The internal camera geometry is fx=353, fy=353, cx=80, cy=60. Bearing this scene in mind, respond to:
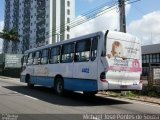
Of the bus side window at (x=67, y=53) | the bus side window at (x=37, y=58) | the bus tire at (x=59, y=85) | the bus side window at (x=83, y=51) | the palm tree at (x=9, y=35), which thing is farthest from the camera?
the palm tree at (x=9, y=35)

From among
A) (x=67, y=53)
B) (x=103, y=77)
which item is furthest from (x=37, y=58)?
(x=103, y=77)

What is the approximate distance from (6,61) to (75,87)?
47873 mm

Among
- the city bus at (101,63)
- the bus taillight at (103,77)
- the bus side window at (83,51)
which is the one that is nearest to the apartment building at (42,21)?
the city bus at (101,63)

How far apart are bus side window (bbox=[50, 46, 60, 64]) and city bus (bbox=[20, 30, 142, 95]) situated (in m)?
0.43

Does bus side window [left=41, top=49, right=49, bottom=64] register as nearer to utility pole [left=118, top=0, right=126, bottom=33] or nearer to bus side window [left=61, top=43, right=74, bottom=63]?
bus side window [left=61, top=43, right=74, bottom=63]

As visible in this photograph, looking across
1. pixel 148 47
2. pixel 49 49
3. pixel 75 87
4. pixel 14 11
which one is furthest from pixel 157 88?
pixel 14 11

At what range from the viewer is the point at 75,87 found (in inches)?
674

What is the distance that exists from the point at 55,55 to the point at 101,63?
5.23m

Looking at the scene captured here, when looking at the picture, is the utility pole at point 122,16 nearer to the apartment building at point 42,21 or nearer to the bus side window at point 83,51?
the bus side window at point 83,51

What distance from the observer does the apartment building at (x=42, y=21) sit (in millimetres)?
112562

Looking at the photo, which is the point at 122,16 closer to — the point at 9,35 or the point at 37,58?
the point at 37,58

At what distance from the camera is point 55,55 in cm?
2000

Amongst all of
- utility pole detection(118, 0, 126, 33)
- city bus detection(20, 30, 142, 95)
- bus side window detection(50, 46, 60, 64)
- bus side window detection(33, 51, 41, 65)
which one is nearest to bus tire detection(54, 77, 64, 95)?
city bus detection(20, 30, 142, 95)

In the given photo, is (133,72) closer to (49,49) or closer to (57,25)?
(49,49)
